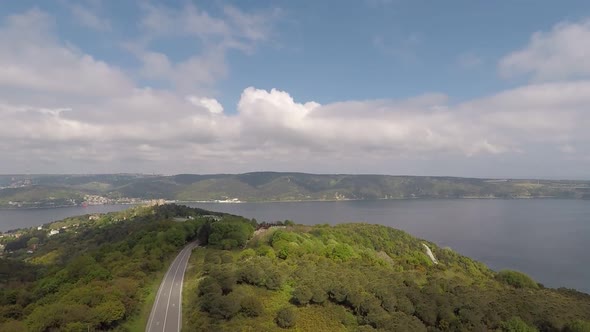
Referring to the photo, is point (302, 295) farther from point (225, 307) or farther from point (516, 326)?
point (516, 326)

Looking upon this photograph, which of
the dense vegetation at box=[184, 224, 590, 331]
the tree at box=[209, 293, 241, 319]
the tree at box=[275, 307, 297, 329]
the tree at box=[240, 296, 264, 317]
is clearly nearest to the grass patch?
the dense vegetation at box=[184, 224, 590, 331]

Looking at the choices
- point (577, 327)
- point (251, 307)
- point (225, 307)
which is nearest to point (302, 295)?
point (251, 307)

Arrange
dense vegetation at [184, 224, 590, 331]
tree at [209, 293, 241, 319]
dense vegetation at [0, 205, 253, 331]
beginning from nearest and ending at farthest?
dense vegetation at [0, 205, 253, 331]
tree at [209, 293, 241, 319]
dense vegetation at [184, 224, 590, 331]

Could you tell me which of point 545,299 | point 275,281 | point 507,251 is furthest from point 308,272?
point 507,251

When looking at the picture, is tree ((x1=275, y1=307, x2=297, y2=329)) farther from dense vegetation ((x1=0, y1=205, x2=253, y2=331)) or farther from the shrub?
the shrub

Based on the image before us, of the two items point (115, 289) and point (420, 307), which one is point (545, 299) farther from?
point (115, 289)
